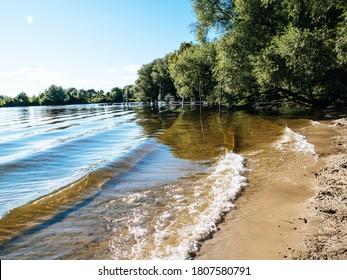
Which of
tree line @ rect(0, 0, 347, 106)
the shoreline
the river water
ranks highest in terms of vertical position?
tree line @ rect(0, 0, 347, 106)

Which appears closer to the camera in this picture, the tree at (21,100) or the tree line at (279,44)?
the tree line at (279,44)

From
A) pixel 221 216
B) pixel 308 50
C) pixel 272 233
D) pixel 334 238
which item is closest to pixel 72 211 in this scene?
pixel 221 216

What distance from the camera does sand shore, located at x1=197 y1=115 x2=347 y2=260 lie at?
179 inches

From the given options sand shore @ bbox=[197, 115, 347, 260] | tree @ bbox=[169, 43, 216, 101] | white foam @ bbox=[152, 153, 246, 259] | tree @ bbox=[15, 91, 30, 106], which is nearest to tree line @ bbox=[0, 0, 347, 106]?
tree @ bbox=[169, 43, 216, 101]

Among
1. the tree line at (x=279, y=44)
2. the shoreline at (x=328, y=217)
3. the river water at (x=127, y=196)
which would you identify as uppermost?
the tree line at (x=279, y=44)

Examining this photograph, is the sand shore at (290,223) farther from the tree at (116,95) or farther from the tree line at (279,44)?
the tree at (116,95)

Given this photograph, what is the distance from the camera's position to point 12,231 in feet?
21.6

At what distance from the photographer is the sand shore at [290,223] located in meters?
4.56

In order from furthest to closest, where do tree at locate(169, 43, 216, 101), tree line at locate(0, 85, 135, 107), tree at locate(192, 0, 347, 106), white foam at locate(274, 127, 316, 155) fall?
tree line at locate(0, 85, 135, 107), tree at locate(169, 43, 216, 101), tree at locate(192, 0, 347, 106), white foam at locate(274, 127, 316, 155)

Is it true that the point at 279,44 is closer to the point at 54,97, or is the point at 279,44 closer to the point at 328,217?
the point at 328,217

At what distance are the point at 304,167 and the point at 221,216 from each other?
4.84 m

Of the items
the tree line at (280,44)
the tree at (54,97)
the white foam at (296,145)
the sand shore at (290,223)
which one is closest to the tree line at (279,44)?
the tree line at (280,44)

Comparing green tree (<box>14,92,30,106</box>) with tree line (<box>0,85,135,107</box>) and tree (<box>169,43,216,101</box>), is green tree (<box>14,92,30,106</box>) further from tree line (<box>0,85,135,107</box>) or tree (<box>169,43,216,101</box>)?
tree (<box>169,43,216,101</box>)

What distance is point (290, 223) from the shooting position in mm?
5551
